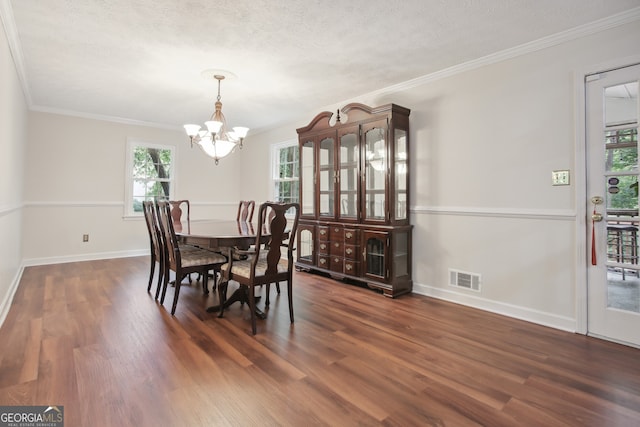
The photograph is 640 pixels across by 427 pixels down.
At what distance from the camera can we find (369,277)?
3656 millimetres

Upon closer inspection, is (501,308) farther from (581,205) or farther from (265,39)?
(265,39)

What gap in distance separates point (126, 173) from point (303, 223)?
3449 mm

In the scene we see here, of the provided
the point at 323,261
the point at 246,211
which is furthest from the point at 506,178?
the point at 246,211

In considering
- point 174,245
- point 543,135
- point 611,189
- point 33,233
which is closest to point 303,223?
point 174,245

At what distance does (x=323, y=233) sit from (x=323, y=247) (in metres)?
0.18

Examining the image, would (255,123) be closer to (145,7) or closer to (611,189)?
(145,7)

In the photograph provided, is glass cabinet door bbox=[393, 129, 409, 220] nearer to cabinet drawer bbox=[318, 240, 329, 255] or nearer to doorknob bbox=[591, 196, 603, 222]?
cabinet drawer bbox=[318, 240, 329, 255]

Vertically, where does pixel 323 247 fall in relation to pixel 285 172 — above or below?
below

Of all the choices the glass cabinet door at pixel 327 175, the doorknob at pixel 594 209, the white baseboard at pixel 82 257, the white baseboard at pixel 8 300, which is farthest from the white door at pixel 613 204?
the white baseboard at pixel 82 257

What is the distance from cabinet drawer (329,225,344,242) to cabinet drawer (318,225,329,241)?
7 cm

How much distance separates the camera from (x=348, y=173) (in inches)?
157

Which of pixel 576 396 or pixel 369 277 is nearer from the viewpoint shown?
pixel 576 396

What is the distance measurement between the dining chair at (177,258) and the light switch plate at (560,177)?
305 cm

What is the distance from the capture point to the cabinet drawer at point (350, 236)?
3797mm
